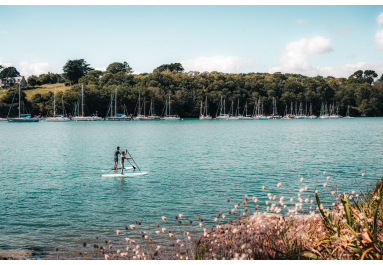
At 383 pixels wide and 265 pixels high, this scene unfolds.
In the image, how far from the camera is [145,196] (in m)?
20.4

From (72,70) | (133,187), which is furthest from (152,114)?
(133,187)

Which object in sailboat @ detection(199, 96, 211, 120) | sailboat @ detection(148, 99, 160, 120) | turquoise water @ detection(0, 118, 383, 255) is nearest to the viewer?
turquoise water @ detection(0, 118, 383, 255)

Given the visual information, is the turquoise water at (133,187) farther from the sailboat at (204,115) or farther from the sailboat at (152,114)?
the sailboat at (204,115)

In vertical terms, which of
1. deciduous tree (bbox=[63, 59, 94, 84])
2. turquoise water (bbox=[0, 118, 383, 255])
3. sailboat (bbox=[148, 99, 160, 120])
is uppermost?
deciduous tree (bbox=[63, 59, 94, 84])

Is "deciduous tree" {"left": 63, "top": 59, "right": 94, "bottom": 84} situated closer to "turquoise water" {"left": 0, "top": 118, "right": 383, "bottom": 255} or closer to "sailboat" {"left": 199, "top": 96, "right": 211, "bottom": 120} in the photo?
"sailboat" {"left": 199, "top": 96, "right": 211, "bottom": 120}

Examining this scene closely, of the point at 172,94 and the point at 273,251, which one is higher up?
the point at 172,94

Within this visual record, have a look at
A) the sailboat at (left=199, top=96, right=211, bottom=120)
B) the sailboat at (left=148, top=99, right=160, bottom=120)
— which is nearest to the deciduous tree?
the sailboat at (left=148, top=99, right=160, bottom=120)

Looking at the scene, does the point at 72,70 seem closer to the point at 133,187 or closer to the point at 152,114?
the point at 152,114

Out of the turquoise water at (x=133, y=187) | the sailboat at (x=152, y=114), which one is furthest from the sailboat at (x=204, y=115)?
the turquoise water at (x=133, y=187)

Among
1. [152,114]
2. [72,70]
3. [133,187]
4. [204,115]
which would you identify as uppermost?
[72,70]

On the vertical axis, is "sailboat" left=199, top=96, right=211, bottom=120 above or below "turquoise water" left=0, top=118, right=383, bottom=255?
above

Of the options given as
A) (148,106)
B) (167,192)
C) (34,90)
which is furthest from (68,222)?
(34,90)
